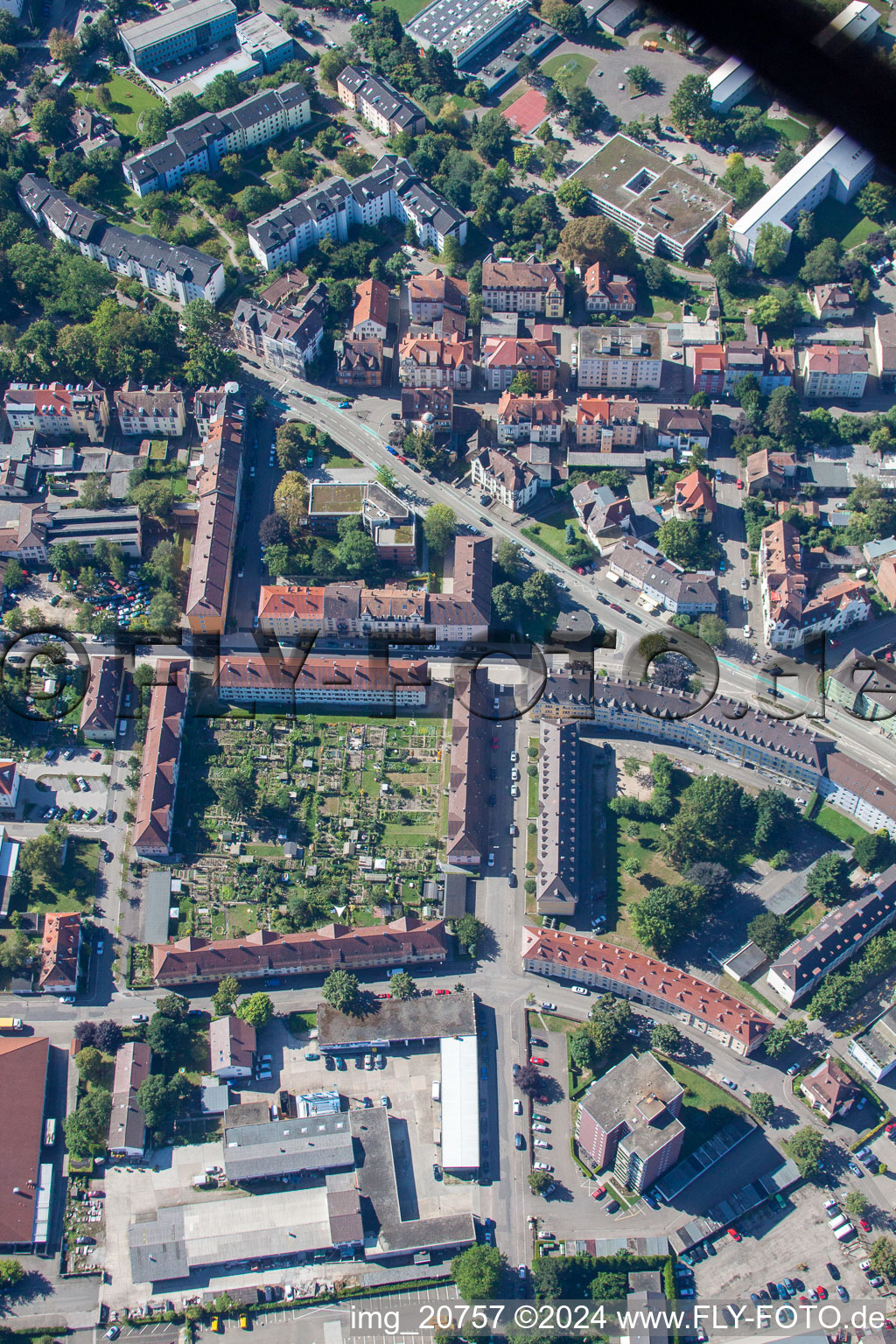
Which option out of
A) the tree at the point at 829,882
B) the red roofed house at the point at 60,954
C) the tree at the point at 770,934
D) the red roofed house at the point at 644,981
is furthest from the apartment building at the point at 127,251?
the tree at the point at 770,934

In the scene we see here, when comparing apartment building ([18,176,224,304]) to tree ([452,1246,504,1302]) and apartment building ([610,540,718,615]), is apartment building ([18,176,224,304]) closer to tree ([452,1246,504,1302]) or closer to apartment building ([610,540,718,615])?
apartment building ([610,540,718,615])

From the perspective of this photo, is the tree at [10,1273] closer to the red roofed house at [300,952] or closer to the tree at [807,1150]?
the red roofed house at [300,952]

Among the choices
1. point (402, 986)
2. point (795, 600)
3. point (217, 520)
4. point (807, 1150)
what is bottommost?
point (807, 1150)

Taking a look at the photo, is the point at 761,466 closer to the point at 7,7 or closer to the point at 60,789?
the point at 60,789

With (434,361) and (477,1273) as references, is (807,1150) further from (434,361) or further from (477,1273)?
(434,361)

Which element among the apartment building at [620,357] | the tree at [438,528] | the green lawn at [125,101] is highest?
the green lawn at [125,101]

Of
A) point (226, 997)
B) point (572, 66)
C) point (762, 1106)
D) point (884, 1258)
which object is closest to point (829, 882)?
point (762, 1106)

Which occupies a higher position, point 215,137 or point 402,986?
point 215,137
